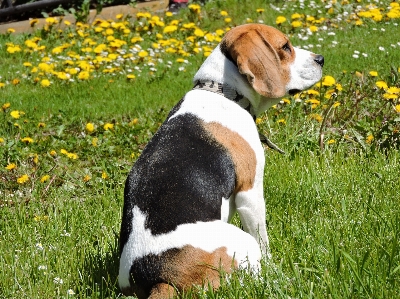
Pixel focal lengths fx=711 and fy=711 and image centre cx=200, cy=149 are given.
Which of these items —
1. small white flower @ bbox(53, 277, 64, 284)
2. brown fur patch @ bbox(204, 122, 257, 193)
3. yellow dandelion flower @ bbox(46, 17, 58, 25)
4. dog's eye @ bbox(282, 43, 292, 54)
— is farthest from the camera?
yellow dandelion flower @ bbox(46, 17, 58, 25)

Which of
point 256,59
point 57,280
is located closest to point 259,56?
point 256,59

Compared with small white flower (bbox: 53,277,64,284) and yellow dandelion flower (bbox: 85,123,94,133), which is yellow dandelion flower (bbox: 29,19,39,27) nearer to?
yellow dandelion flower (bbox: 85,123,94,133)

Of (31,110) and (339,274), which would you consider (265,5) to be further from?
(339,274)

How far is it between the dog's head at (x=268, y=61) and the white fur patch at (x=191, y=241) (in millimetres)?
871

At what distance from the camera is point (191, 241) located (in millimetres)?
3203

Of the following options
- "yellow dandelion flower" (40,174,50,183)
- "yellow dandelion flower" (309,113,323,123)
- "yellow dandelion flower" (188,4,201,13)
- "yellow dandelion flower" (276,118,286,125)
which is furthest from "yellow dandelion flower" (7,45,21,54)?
"yellow dandelion flower" (309,113,323,123)

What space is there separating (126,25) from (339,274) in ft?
22.2

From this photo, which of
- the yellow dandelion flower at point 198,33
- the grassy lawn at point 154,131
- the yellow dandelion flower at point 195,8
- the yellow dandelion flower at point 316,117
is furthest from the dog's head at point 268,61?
the yellow dandelion flower at point 195,8

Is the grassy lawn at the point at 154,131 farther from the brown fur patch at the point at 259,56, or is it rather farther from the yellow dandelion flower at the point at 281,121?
the brown fur patch at the point at 259,56

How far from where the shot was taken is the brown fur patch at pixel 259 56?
149 inches

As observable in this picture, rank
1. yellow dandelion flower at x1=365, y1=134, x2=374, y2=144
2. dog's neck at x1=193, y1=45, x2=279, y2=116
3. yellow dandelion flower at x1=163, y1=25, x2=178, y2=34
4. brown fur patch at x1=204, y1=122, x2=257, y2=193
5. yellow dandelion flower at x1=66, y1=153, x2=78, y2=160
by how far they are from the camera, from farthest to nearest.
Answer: yellow dandelion flower at x1=163, y1=25, x2=178, y2=34 → yellow dandelion flower at x1=66, y1=153, x2=78, y2=160 → yellow dandelion flower at x1=365, y1=134, x2=374, y2=144 → dog's neck at x1=193, y1=45, x2=279, y2=116 → brown fur patch at x1=204, y1=122, x2=257, y2=193

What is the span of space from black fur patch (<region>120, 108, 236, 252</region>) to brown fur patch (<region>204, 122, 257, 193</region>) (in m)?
0.04

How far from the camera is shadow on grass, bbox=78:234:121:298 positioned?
3641 mm

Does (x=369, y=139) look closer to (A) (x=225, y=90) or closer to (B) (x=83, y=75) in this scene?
(A) (x=225, y=90)
